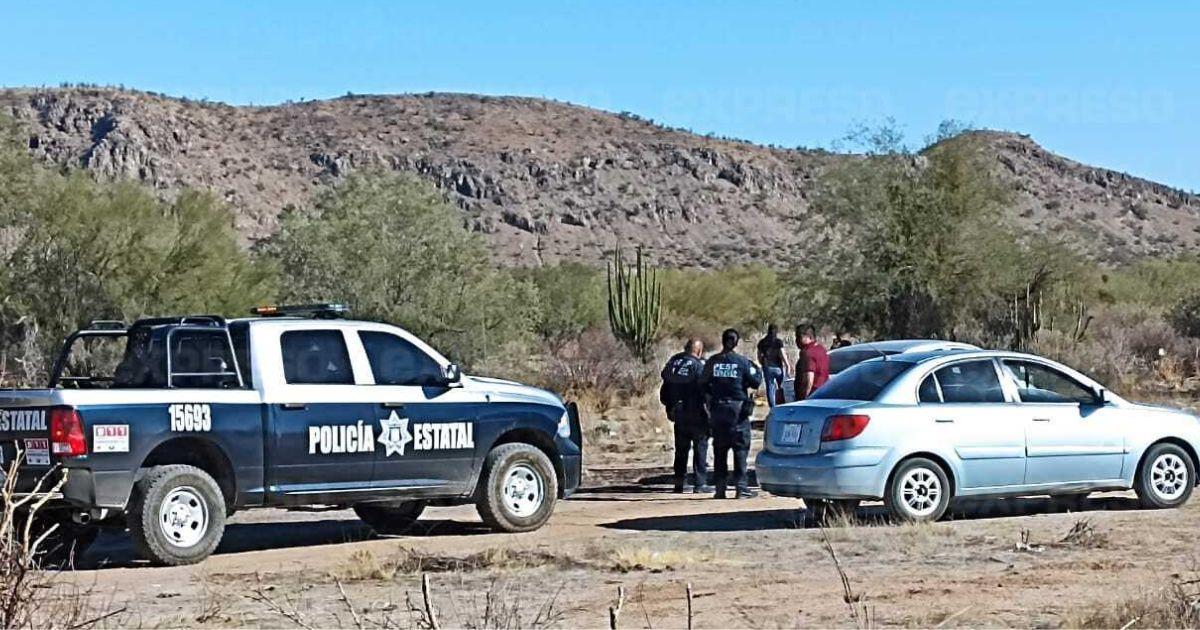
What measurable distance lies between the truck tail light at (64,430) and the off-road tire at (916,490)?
658 cm

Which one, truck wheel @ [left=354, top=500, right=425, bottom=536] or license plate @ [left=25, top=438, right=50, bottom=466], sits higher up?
license plate @ [left=25, top=438, right=50, bottom=466]

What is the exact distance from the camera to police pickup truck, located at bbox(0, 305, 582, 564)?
1209cm

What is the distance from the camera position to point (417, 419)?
1384cm

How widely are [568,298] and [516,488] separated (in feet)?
118

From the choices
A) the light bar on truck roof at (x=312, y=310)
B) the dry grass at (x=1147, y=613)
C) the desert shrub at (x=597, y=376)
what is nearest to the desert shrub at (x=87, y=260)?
the desert shrub at (x=597, y=376)

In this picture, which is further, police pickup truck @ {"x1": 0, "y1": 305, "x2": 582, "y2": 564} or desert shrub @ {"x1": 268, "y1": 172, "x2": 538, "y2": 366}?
desert shrub @ {"x1": 268, "y1": 172, "x2": 538, "y2": 366}

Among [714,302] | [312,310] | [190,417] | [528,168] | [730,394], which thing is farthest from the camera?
[528,168]

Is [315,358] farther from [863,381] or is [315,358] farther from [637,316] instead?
[637,316]

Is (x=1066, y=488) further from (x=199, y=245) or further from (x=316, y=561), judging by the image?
(x=199, y=245)

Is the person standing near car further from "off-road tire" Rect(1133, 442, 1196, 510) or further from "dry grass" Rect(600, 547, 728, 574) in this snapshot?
"dry grass" Rect(600, 547, 728, 574)

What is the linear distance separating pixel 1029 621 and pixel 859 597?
1.22 meters

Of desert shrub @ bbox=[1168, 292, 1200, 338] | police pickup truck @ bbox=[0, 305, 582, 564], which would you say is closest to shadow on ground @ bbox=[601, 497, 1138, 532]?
police pickup truck @ bbox=[0, 305, 582, 564]

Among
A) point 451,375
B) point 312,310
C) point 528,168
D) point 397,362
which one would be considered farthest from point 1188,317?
point 528,168

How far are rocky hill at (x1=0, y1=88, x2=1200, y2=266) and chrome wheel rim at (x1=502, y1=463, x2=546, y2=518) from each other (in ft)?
204
